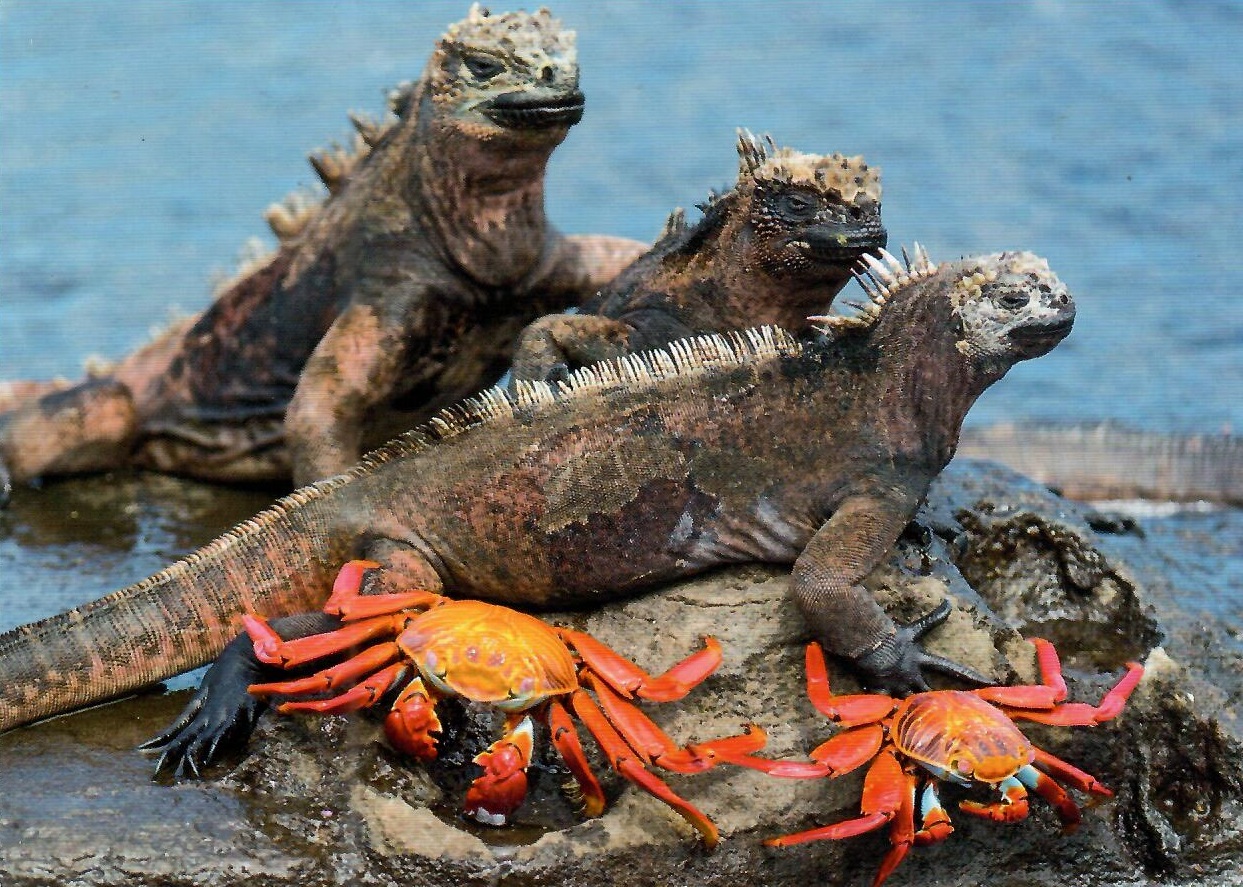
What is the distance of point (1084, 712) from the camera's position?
16.1 feet

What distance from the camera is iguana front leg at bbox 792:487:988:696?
4.92m

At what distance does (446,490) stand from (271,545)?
55cm

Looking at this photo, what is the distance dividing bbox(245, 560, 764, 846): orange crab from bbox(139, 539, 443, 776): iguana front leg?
0.38 ft

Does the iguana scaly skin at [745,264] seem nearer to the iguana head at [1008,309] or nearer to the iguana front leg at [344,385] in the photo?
the iguana head at [1008,309]

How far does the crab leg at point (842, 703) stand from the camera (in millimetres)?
4758

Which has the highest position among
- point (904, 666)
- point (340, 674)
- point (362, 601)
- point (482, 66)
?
point (482, 66)

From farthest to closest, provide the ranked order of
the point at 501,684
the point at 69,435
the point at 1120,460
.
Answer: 1. the point at 1120,460
2. the point at 69,435
3. the point at 501,684

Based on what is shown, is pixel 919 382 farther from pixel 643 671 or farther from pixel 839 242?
pixel 643 671

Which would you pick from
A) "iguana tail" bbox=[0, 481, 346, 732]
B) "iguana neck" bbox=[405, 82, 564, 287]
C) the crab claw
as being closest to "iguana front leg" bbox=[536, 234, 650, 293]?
"iguana neck" bbox=[405, 82, 564, 287]

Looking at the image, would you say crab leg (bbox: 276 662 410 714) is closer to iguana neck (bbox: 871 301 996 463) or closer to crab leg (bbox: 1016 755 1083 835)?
iguana neck (bbox: 871 301 996 463)

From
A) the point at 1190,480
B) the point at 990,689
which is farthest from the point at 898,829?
the point at 1190,480

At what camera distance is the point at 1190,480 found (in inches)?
336

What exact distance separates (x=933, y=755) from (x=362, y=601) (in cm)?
160

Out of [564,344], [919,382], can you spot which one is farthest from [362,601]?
[919,382]
